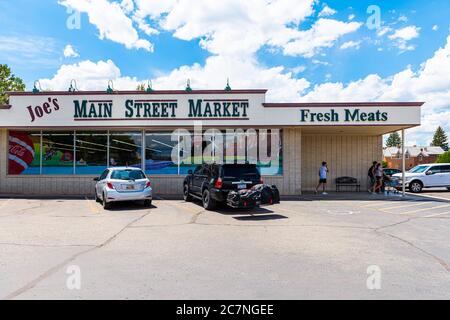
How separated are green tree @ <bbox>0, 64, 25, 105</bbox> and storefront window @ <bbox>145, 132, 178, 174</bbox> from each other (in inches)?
1476

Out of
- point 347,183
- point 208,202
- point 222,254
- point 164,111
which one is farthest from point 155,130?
point 222,254

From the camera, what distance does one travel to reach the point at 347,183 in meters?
20.8

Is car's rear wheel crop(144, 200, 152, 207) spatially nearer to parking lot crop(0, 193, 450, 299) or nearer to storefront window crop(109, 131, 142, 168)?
parking lot crop(0, 193, 450, 299)

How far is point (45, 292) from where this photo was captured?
4.57 metres

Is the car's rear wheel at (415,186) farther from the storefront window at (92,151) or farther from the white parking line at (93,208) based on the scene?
the white parking line at (93,208)

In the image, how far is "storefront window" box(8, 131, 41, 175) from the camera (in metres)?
18.4

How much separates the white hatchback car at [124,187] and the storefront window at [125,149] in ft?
16.0

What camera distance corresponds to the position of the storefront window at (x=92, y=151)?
18.3 m

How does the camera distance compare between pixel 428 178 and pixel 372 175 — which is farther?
pixel 428 178

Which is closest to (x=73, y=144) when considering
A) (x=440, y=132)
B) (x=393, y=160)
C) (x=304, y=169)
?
(x=304, y=169)

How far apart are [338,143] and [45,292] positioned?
63.8 ft

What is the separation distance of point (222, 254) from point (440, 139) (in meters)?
124

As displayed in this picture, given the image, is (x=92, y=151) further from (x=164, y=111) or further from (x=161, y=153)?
(x=164, y=111)

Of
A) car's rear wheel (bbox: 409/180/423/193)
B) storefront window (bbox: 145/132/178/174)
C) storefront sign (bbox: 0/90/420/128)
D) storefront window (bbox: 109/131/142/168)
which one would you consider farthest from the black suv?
car's rear wheel (bbox: 409/180/423/193)
